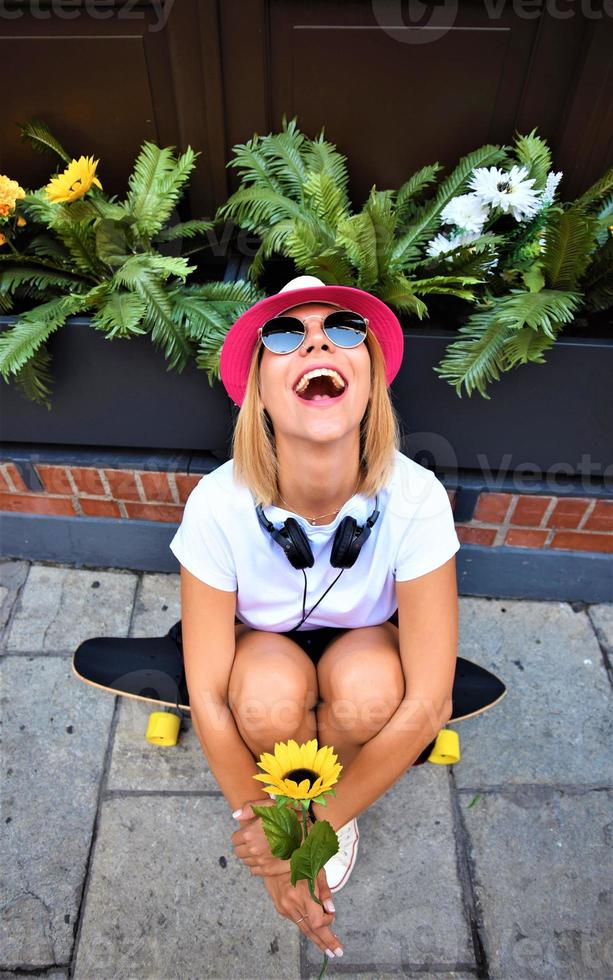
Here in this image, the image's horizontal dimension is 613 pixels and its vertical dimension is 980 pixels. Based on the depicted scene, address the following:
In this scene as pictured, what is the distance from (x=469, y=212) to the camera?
2.14 metres

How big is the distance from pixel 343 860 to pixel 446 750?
1.68 ft

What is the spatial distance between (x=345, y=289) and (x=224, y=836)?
1.79m

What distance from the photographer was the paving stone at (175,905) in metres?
1.84

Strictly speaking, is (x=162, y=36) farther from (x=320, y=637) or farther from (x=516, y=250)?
(x=320, y=637)

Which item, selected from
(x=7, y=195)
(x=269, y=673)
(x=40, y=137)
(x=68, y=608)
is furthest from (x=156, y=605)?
(x=40, y=137)

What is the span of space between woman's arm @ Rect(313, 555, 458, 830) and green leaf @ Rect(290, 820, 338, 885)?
63 cm

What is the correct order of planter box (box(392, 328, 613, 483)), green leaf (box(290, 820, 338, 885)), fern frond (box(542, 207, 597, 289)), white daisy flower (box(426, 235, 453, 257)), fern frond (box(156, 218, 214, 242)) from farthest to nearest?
fern frond (box(156, 218, 214, 242)), white daisy flower (box(426, 235, 453, 257)), planter box (box(392, 328, 613, 483)), fern frond (box(542, 207, 597, 289)), green leaf (box(290, 820, 338, 885))

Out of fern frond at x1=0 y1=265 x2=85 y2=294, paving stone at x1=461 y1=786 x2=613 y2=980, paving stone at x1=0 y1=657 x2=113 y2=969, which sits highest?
fern frond at x1=0 y1=265 x2=85 y2=294

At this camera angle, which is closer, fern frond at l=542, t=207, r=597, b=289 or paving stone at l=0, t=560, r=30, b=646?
fern frond at l=542, t=207, r=597, b=289

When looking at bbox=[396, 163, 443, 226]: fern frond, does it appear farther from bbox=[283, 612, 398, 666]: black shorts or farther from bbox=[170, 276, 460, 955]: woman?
bbox=[283, 612, 398, 666]: black shorts

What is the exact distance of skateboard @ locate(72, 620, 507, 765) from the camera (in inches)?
86.6

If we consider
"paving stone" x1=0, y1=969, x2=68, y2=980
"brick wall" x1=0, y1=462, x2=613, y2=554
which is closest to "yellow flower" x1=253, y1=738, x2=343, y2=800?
"paving stone" x1=0, y1=969, x2=68, y2=980

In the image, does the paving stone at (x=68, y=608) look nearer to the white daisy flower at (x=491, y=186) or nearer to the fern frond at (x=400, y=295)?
the fern frond at (x=400, y=295)
